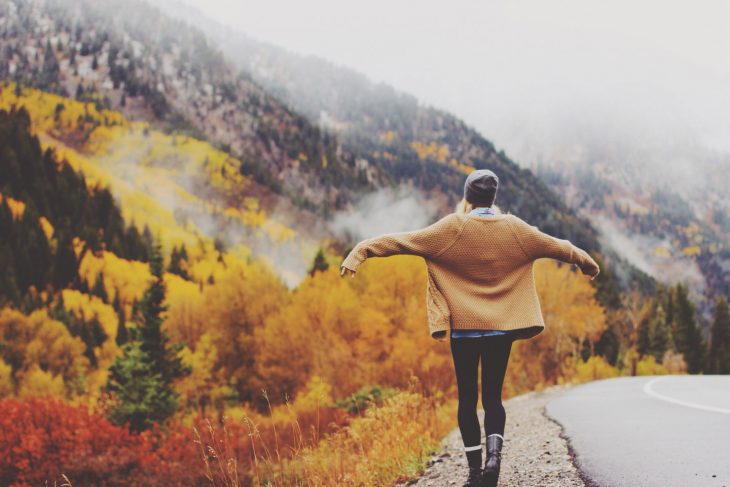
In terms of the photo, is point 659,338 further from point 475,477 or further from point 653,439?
point 475,477

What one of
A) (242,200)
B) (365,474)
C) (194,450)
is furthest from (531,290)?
(242,200)

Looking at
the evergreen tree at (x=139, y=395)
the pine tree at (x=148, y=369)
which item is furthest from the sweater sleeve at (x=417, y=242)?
the pine tree at (x=148, y=369)

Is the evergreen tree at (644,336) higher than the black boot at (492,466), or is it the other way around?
the black boot at (492,466)

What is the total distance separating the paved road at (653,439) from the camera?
13.3 feet

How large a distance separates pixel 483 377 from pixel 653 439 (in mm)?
2548

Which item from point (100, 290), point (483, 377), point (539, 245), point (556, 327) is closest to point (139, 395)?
point (556, 327)

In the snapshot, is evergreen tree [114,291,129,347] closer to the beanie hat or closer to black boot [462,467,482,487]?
black boot [462,467,482,487]

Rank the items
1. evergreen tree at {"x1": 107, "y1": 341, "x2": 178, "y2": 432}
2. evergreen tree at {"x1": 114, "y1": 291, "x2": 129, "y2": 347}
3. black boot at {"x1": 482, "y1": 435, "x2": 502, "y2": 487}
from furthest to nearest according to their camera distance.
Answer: evergreen tree at {"x1": 114, "y1": 291, "x2": 129, "y2": 347} < evergreen tree at {"x1": 107, "y1": 341, "x2": 178, "y2": 432} < black boot at {"x1": 482, "y1": 435, "x2": 502, "y2": 487}

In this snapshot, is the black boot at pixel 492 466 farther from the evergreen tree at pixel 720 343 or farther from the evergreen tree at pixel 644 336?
the evergreen tree at pixel 720 343

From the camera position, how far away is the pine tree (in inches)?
1148

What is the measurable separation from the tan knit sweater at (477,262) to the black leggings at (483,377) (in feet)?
0.38

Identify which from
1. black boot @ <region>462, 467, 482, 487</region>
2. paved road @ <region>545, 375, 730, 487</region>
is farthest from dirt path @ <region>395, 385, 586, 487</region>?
black boot @ <region>462, 467, 482, 487</region>

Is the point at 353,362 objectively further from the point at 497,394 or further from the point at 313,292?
the point at 497,394

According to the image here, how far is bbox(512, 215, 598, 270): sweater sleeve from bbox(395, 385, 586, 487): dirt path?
1547 mm
